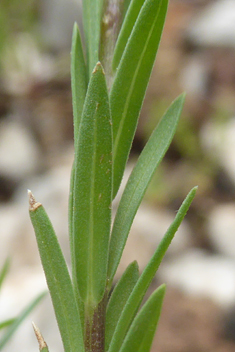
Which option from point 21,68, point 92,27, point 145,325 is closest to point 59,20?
point 21,68

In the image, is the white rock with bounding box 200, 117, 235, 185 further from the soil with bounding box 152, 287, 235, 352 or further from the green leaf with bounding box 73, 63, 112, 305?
the green leaf with bounding box 73, 63, 112, 305

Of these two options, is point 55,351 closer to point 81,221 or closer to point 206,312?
point 206,312

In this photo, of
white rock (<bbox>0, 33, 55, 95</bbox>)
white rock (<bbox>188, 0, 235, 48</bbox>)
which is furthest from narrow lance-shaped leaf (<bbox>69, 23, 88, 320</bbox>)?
white rock (<bbox>188, 0, 235, 48</bbox>)

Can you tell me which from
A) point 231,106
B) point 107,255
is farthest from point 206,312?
point 107,255

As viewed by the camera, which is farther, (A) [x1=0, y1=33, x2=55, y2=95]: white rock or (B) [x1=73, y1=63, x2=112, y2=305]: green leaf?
(A) [x1=0, y1=33, x2=55, y2=95]: white rock

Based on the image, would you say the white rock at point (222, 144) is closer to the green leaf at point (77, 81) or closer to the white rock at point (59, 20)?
the white rock at point (59, 20)

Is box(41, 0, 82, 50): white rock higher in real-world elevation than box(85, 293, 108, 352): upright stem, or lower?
higher

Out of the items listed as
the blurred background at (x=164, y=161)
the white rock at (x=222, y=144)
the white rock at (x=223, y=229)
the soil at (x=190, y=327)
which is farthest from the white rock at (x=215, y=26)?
the soil at (x=190, y=327)
